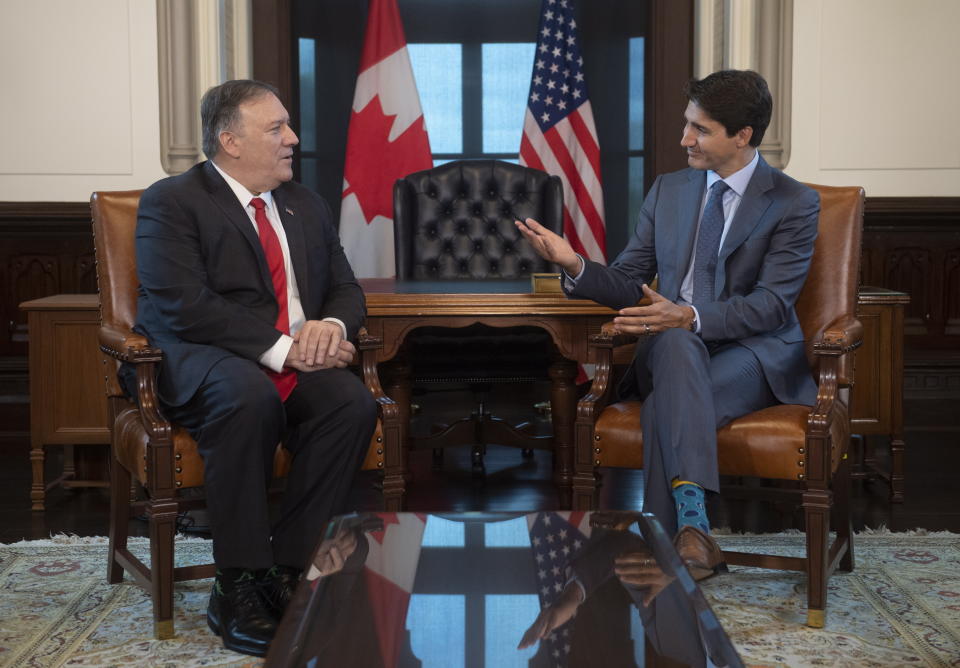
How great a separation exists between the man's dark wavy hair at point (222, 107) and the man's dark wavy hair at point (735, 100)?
1.18 metres

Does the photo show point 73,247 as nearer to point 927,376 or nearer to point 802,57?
point 802,57

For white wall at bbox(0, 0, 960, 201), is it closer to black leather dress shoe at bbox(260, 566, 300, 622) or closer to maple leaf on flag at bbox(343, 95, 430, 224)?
maple leaf on flag at bbox(343, 95, 430, 224)

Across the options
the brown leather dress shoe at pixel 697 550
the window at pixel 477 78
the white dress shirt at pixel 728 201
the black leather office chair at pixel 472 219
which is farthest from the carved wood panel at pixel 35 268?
the brown leather dress shoe at pixel 697 550

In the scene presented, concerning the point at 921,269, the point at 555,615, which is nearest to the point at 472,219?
the point at 921,269

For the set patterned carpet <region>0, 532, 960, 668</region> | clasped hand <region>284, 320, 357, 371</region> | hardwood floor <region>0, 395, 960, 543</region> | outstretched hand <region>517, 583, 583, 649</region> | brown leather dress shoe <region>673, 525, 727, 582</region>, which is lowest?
patterned carpet <region>0, 532, 960, 668</region>

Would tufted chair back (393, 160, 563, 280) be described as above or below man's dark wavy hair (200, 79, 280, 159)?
below

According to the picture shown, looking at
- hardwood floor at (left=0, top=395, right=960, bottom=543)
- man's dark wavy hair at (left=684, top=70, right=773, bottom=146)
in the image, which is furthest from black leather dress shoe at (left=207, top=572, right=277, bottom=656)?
man's dark wavy hair at (left=684, top=70, right=773, bottom=146)

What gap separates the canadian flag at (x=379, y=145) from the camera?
5324 mm

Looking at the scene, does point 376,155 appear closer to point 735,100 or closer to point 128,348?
point 735,100

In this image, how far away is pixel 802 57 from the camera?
5.04m

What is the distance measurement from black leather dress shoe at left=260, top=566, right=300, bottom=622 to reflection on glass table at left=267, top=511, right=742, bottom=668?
52cm

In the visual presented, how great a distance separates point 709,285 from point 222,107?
138cm

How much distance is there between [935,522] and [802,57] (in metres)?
2.47

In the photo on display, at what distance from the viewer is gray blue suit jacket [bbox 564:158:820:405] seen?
276 cm
